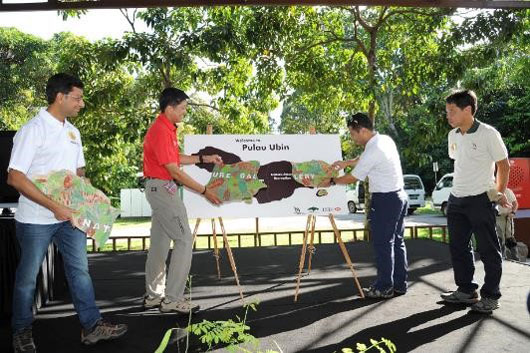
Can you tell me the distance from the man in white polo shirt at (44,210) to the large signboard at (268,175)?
124cm

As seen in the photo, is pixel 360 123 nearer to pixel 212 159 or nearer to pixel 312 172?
pixel 312 172

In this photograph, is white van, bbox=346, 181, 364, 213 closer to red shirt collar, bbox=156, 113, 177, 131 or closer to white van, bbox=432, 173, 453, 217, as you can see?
white van, bbox=432, 173, 453, 217

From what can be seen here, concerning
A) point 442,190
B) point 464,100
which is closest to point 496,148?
point 464,100

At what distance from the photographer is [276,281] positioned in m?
4.65

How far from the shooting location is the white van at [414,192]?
58.1 ft

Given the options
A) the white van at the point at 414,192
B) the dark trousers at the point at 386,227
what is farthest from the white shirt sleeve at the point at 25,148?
the white van at the point at 414,192

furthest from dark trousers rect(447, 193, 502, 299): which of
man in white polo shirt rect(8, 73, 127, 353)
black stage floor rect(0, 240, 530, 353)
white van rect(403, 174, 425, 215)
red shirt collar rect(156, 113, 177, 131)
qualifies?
white van rect(403, 174, 425, 215)

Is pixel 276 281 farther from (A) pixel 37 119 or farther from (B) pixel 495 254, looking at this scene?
(A) pixel 37 119

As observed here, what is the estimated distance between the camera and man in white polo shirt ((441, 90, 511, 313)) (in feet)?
11.0

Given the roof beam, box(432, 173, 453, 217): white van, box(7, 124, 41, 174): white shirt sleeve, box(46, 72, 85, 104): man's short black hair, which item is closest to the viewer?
box(7, 124, 41, 174): white shirt sleeve

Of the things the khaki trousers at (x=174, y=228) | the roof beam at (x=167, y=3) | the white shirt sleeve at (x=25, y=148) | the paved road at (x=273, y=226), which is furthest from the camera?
the paved road at (x=273, y=226)

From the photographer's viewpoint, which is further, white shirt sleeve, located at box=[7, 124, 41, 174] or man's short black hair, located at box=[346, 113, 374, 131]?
man's short black hair, located at box=[346, 113, 374, 131]

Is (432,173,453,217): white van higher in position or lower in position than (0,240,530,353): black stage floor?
higher

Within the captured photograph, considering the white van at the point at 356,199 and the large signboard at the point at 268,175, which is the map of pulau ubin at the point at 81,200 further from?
the white van at the point at 356,199
